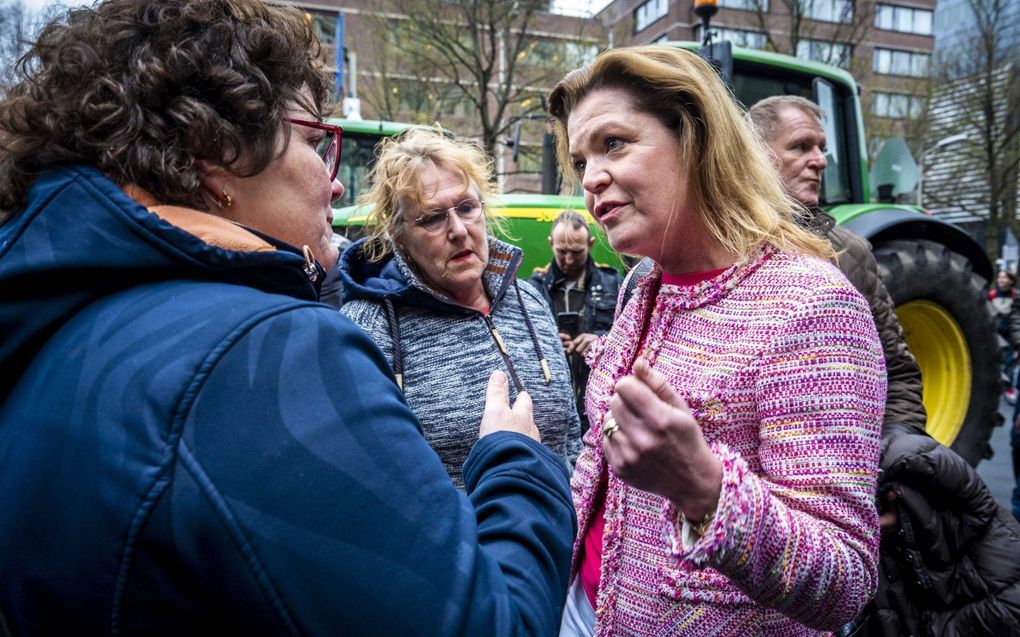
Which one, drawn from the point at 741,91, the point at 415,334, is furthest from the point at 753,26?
the point at 415,334

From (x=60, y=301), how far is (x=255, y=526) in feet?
1.25

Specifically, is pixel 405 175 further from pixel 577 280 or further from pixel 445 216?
pixel 577 280

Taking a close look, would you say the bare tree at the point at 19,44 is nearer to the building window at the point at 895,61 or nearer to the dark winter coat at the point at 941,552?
the dark winter coat at the point at 941,552

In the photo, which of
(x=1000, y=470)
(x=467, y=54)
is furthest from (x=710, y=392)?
(x=467, y=54)

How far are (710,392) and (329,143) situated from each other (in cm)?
87

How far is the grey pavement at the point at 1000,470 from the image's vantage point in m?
5.61

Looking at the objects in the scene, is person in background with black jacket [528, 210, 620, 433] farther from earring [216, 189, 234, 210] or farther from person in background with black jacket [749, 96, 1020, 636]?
earring [216, 189, 234, 210]

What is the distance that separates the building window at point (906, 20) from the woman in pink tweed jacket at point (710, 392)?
44.9 metres

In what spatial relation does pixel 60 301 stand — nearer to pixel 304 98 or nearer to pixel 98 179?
pixel 98 179

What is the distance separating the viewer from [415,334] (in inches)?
91.5

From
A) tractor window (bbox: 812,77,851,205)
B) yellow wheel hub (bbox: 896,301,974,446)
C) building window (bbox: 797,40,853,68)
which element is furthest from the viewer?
building window (bbox: 797,40,853,68)

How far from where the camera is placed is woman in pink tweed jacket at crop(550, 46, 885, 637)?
113 cm

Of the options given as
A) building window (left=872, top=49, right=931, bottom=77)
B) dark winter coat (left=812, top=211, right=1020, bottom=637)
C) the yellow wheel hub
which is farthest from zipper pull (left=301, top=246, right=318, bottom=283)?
building window (left=872, top=49, right=931, bottom=77)

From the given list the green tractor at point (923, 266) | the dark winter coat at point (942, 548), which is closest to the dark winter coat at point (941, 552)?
the dark winter coat at point (942, 548)
